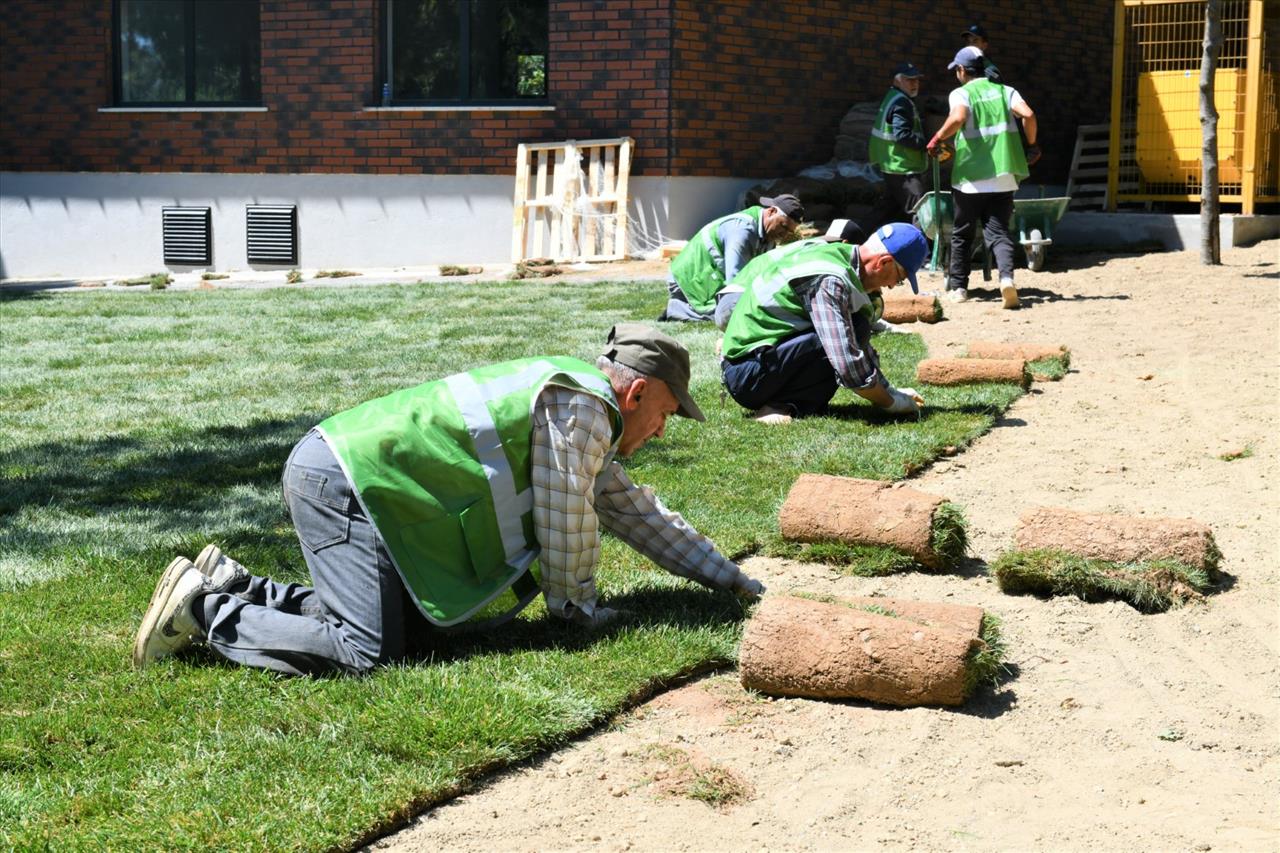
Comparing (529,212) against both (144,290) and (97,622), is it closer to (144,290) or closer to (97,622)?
(144,290)

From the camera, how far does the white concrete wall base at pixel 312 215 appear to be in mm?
16406

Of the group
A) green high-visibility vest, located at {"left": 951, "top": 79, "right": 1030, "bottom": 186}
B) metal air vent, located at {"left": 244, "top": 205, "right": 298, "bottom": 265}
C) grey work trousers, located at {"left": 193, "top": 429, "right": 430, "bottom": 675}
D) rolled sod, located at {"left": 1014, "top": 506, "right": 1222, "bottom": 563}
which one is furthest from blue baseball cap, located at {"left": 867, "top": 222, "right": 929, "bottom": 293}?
metal air vent, located at {"left": 244, "top": 205, "right": 298, "bottom": 265}

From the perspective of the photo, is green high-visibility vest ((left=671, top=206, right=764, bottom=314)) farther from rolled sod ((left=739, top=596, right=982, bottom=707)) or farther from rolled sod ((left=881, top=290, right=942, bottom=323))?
rolled sod ((left=739, top=596, right=982, bottom=707))

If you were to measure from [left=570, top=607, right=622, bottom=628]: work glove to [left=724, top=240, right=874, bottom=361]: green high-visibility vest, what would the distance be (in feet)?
10.8

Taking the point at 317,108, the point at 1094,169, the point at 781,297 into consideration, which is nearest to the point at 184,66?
the point at 317,108

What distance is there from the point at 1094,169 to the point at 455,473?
15.0 m

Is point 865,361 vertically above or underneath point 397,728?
above

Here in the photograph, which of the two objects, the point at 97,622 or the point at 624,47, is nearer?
the point at 97,622

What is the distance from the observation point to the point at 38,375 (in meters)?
9.96

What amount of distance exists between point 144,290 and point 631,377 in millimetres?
12382

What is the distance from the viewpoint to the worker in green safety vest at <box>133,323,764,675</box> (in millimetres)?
4203

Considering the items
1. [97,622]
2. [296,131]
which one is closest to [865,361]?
[97,622]

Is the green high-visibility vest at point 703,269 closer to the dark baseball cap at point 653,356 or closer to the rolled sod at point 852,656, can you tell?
the dark baseball cap at point 653,356

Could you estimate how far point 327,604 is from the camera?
4289 mm
